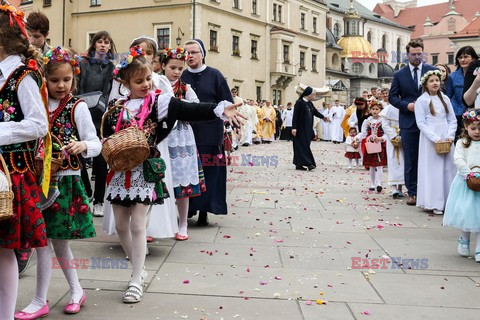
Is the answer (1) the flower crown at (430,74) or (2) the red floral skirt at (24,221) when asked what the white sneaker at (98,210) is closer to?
(2) the red floral skirt at (24,221)

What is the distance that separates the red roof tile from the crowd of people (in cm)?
10472

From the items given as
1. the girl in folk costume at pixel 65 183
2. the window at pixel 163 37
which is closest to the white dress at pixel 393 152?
the girl in folk costume at pixel 65 183

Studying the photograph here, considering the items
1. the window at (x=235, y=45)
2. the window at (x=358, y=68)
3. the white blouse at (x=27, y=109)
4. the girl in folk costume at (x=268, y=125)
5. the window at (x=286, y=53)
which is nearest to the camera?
the white blouse at (x=27, y=109)

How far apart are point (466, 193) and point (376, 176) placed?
5396mm

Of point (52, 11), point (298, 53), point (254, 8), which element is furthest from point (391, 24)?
point (52, 11)

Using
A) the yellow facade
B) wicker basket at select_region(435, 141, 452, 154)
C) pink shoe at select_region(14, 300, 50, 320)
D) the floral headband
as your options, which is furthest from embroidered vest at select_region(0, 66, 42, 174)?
the yellow facade

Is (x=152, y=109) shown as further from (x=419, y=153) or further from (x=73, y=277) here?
(x=419, y=153)

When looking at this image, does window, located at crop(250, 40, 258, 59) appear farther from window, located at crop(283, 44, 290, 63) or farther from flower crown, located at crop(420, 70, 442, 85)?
flower crown, located at crop(420, 70, 442, 85)

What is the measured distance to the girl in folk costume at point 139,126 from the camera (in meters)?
4.29

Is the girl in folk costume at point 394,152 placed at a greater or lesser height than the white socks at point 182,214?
greater

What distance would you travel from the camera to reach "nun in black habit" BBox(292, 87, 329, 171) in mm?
15117

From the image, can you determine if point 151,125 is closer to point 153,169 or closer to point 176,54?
point 153,169

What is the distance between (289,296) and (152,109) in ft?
5.35

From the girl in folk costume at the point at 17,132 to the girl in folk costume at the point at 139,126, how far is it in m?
1.02
